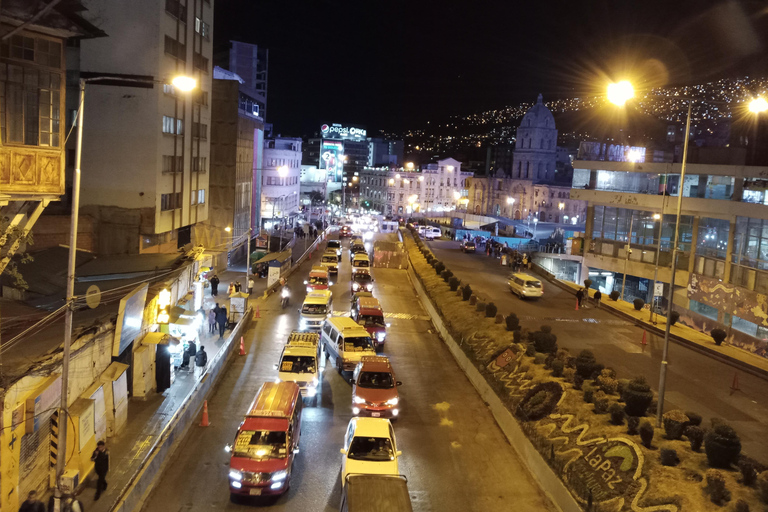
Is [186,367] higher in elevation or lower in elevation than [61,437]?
lower

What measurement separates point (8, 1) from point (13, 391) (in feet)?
27.8

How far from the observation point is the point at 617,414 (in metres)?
16.1

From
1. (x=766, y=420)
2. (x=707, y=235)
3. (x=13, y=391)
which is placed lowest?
(x=766, y=420)

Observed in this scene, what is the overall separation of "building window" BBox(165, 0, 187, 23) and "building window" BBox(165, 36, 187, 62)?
115cm

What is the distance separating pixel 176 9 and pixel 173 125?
17.9 ft

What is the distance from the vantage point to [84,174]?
2770 centimetres

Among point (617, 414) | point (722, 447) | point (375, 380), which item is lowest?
point (375, 380)

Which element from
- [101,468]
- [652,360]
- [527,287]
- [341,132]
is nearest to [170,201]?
[101,468]

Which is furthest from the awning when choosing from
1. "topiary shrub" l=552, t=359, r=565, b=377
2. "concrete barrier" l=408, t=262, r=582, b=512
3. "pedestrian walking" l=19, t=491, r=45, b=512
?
"topiary shrub" l=552, t=359, r=565, b=377

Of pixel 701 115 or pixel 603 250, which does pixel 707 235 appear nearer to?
pixel 603 250

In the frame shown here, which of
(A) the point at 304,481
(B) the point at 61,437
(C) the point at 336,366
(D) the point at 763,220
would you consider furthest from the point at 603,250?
(B) the point at 61,437

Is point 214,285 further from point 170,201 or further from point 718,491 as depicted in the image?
point 718,491

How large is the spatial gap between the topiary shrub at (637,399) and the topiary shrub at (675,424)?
87 cm

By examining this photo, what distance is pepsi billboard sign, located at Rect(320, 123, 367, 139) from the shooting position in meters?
164
